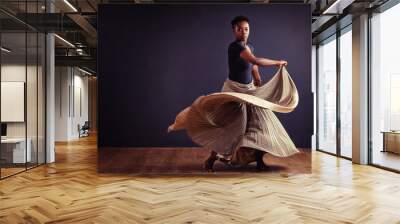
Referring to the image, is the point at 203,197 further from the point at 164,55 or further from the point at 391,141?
the point at 391,141

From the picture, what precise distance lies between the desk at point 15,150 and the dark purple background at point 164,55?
4.91 ft

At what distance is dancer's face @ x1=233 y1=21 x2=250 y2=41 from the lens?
6.91 meters

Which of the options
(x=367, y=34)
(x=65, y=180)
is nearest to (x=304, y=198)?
(x=65, y=180)

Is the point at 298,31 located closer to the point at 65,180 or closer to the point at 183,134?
the point at 183,134

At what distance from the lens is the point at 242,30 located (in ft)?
22.7

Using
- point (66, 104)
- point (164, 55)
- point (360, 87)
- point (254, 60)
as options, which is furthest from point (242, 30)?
point (66, 104)

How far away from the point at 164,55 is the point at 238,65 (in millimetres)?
1220

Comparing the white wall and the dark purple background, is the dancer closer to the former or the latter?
the dark purple background

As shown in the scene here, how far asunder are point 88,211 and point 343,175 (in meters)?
Result: 4.35

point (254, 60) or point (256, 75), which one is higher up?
point (254, 60)

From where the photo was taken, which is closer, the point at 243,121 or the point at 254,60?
the point at 243,121

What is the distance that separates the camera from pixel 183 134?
6848 mm

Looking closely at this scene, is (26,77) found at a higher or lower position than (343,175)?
higher

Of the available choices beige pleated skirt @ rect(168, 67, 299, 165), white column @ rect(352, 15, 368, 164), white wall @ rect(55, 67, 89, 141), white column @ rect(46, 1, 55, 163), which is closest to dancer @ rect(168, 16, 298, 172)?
beige pleated skirt @ rect(168, 67, 299, 165)
